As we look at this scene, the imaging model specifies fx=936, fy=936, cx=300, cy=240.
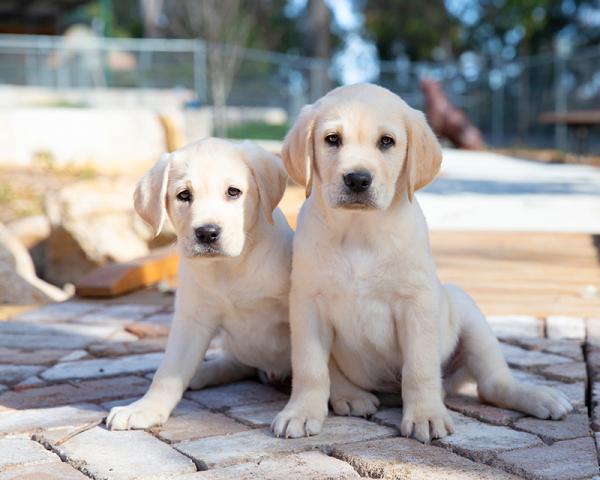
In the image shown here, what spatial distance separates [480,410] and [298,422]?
80cm

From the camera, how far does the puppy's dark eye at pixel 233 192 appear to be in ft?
12.0

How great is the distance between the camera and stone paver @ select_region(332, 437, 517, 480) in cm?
296

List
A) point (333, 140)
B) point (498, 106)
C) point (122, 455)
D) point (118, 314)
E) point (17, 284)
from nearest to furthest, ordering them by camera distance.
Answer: point (122, 455)
point (333, 140)
point (118, 314)
point (17, 284)
point (498, 106)

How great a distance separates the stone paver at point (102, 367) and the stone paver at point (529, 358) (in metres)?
1.77

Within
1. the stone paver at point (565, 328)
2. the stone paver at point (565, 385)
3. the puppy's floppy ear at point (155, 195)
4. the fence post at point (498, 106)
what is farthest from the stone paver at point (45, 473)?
the fence post at point (498, 106)

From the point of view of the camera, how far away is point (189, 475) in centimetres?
303

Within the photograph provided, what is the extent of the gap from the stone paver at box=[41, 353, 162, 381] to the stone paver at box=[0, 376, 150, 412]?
125mm

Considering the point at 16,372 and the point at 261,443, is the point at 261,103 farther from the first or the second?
the point at 261,443

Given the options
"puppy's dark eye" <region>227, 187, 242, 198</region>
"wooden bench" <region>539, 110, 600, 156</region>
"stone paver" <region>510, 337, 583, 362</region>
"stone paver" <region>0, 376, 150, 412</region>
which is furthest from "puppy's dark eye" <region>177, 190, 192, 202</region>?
"wooden bench" <region>539, 110, 600, 156</region>

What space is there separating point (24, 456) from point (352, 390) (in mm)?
1295

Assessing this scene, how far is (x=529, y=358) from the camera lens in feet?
15.2

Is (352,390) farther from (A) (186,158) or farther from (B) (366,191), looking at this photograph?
(A) (186,158)

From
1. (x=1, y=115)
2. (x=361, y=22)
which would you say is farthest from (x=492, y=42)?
(x=1, y=115)

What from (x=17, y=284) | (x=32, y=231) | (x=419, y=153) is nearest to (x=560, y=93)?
(x=32, y=231)
